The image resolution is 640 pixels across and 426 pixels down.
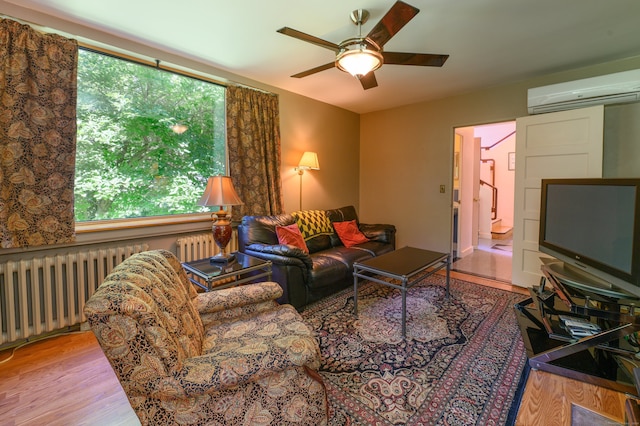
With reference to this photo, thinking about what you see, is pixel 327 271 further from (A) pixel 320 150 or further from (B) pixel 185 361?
(A) pixel 320 150

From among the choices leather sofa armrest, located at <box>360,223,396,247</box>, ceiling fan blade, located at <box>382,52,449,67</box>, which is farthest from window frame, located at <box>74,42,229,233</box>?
leather sofa armrest, located at <box>360,223,396,247</box>

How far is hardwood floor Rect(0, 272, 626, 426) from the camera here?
999mm

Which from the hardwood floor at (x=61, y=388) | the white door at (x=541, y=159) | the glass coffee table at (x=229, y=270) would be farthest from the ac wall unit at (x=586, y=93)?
the hardwood floor at (x=61, y=388)

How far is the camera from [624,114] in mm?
2883

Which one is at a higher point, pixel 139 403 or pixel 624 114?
pixel 624 114

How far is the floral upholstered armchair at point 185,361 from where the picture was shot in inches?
37.3

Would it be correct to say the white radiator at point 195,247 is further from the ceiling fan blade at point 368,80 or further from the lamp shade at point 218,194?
the ceiling fan blade at point 368,80

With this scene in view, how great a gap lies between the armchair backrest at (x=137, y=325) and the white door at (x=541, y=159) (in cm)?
363

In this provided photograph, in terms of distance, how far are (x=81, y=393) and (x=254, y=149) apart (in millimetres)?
2621

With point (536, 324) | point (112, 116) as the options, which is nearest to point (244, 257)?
point (112, 116)

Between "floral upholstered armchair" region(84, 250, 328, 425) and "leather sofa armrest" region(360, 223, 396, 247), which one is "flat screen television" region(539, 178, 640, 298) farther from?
"leather sofa armrest" region(360, 223, 396, 247)

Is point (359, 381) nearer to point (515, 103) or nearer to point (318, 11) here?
point (318, 11)

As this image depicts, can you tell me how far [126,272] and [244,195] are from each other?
230cm

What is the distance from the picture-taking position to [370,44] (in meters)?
1.90
